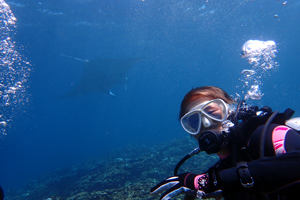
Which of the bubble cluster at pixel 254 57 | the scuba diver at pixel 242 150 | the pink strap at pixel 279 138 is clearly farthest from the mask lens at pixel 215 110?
the bubble cluster at pixel 254 57

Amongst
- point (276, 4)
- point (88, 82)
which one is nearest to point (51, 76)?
point (88, 82)

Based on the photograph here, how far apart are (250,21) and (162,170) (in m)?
32.7

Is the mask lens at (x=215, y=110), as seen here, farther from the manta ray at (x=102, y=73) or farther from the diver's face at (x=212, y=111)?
the manta ray at (x=102, y=73)

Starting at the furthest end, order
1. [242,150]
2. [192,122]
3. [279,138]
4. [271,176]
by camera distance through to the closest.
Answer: [192,122], [242,150], [279,138], [271,176]

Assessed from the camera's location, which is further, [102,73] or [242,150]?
A: [102,73]

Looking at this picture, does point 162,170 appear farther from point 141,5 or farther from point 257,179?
point 141,5

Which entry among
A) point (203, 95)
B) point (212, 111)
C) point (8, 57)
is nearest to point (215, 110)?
point (212, 111)

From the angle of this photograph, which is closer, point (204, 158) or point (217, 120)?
point (217, 120)

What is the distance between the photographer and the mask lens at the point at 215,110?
1.64 meters

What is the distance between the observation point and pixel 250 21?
29500mm

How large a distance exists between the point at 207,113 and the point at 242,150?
0.49 m

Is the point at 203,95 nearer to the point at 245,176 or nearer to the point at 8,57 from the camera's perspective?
the point at 245,176

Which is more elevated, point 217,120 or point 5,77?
point 5,77

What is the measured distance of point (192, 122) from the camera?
1.83 meters
